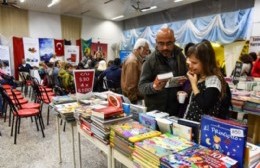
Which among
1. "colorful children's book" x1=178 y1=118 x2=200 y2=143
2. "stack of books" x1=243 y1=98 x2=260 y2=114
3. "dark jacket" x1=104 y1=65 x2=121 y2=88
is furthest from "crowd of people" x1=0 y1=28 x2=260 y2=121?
"dark jacket" x1=104 y1=65 x2=121 y2=88

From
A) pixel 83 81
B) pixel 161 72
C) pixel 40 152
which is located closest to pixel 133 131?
pixel 161 72

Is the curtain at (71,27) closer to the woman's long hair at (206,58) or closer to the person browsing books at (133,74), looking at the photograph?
the person browsing books at (133,74)

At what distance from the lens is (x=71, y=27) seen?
10.0 metres

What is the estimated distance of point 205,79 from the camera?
1.37m

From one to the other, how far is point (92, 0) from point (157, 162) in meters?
7.54

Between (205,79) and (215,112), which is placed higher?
(205,79)

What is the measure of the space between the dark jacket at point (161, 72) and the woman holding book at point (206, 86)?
481 mm

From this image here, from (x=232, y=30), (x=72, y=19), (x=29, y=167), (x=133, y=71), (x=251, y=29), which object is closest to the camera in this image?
(x=29, y=167)

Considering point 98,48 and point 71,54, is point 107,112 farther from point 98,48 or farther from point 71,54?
point 98,48

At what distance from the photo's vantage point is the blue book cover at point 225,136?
3.08 ft

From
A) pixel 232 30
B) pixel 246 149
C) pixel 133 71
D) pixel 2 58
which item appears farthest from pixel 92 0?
pixel 246 149

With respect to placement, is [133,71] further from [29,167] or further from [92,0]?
[92,0]

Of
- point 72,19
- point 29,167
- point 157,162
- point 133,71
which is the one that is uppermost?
point 72,19

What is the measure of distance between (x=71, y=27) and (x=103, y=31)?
1749 millimetres
